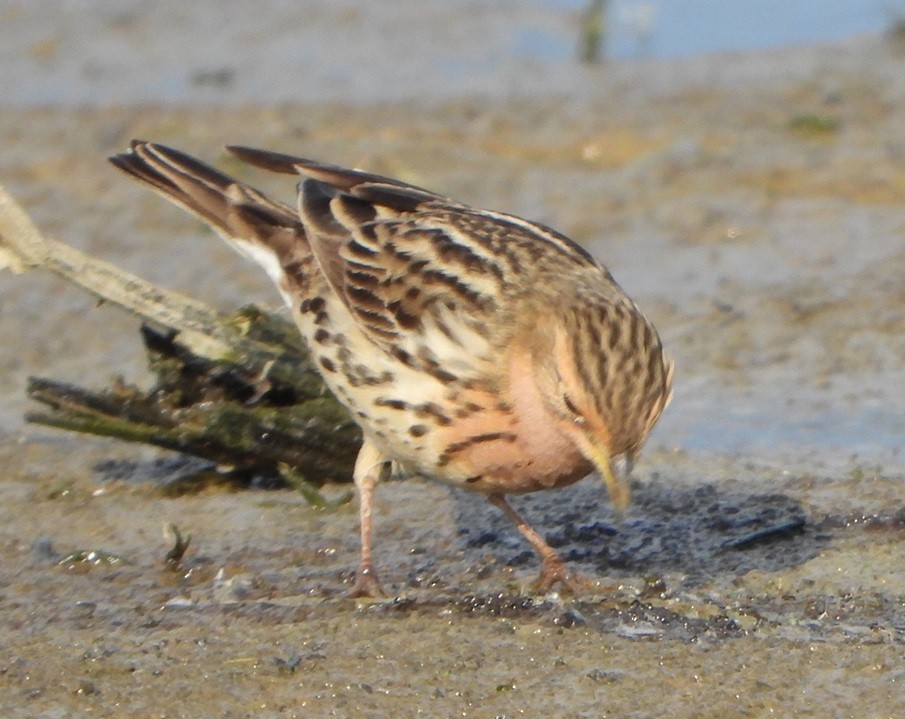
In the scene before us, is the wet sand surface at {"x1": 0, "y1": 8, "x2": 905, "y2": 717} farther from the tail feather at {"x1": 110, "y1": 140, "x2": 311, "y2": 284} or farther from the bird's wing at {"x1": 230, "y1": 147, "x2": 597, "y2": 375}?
the tail feather at {"x1": 110, "y1": 140, "x2": 311, "y2": 284}

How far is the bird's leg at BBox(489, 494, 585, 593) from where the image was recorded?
21.7ft

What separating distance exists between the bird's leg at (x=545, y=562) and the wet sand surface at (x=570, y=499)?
14 centimetres

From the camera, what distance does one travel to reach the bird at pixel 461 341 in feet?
20.4

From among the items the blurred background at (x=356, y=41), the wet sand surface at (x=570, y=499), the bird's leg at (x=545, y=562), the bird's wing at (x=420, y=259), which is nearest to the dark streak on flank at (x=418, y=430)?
the bird's wing at (x=420, y=259)

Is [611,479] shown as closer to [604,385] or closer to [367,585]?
[604,385]

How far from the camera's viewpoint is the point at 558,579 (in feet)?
21.7

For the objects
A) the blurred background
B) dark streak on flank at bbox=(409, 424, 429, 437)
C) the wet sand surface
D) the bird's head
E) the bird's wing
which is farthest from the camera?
the blurred background

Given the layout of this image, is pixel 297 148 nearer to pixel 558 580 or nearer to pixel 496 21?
pixel 496 21

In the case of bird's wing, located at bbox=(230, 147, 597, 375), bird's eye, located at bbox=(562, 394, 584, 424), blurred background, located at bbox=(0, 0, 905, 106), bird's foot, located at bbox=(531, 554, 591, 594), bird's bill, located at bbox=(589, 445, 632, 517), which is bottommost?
bird's foot, located at bbox=(531, 554, 591, 594)

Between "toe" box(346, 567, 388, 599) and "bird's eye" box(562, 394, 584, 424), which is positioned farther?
"toe" box(346, 567, 388, 599)

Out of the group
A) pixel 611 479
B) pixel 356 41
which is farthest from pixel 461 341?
pixel 356 41

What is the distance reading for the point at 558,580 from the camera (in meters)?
6.61

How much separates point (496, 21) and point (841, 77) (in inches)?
222

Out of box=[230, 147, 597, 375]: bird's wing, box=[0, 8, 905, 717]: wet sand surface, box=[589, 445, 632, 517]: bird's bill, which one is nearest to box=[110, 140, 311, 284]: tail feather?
box=[230, 147, 597, 375]: bird's wing
